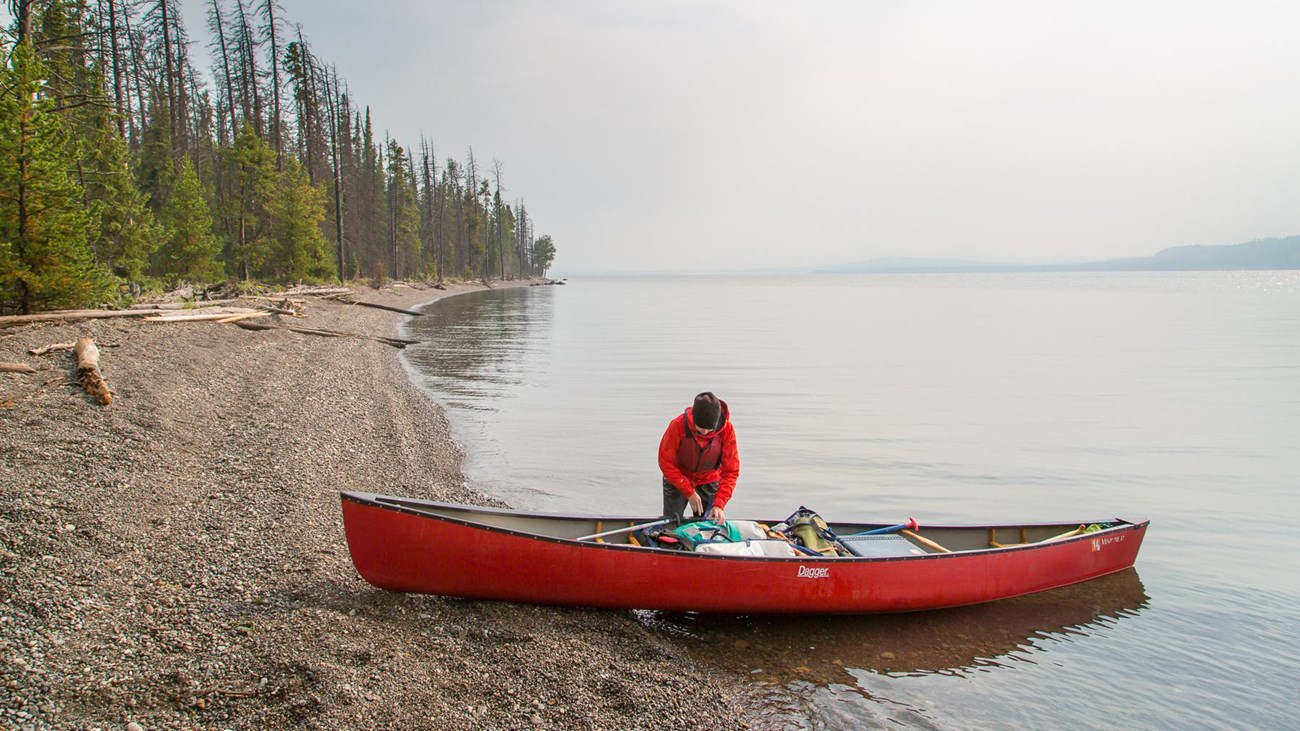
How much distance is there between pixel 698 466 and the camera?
755cm

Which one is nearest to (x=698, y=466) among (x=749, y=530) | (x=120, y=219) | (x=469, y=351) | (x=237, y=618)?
(x=749, y=530)

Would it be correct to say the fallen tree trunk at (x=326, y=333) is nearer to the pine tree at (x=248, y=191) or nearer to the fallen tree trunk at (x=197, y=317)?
the fallen tree trunk at (x=197, y=317)

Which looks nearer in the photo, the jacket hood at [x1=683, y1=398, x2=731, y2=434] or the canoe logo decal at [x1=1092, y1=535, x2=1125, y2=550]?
the jacket hood at [x1=683, y1=398, x2=731, y2=434]

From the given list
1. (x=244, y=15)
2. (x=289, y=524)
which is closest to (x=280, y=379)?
(x=289, y=524)

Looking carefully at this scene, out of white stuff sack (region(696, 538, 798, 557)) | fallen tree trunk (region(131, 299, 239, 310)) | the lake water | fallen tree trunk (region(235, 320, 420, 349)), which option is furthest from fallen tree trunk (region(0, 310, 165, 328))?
white stuff sack (region(696, 538, 798, 557))

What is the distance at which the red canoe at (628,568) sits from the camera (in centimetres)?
611

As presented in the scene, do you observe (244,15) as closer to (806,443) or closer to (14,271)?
(14,271)

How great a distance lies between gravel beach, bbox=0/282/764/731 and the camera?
4.58 metres

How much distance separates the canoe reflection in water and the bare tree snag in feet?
28.1

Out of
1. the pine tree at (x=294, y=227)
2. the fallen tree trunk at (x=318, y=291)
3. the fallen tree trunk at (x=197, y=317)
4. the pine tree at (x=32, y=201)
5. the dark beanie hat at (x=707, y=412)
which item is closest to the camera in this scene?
the dark beanie hat at (x=707, y=412)

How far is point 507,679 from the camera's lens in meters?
5.28

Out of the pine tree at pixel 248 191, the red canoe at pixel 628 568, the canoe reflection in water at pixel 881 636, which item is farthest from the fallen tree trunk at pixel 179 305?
the canoe reflection in water at pixel 881 636

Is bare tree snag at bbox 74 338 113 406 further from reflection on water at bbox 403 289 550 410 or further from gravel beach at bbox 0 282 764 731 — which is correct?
reflection on water at bbox 403 289 550 410

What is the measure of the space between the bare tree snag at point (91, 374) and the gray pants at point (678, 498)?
8.20 metres
